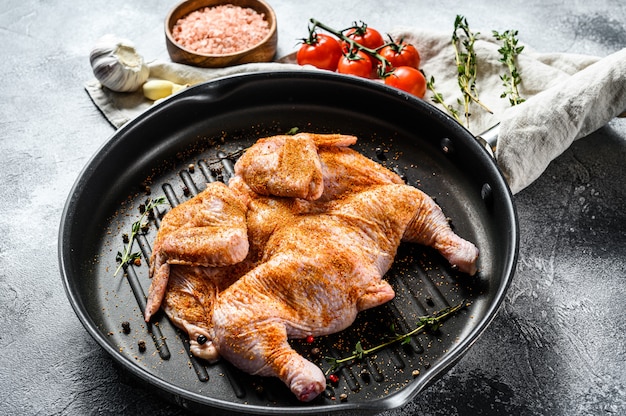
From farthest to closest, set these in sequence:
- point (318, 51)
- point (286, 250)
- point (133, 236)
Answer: point (318, 51), point (133, 236), point (286, 250)

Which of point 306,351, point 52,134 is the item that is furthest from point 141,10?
point 306,351

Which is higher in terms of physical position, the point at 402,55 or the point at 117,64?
the point at 402,55

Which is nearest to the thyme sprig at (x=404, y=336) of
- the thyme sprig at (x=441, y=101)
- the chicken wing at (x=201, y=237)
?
the chicken wing at (x=201, y=237)

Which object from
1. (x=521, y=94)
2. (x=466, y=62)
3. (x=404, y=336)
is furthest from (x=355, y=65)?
(x=404, y=336)

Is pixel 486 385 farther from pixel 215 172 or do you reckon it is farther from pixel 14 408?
pixel 14 408

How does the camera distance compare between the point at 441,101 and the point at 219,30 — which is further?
the point at 219,30

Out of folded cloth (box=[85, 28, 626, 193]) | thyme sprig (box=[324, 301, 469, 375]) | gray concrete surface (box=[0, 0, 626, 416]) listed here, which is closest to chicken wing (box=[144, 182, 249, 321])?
gray concrete surface (box=[0, 0, 626, 416])

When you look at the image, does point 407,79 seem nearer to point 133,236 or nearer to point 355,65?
point 355,65
